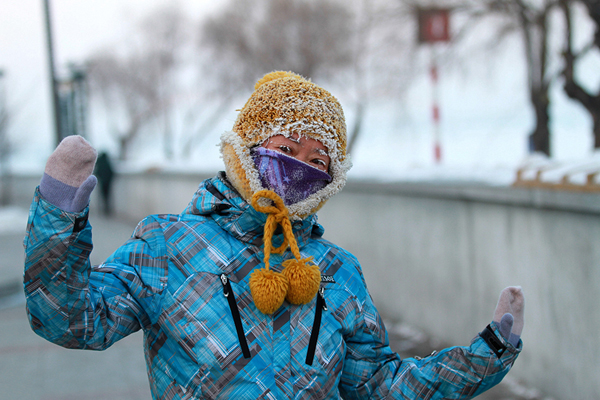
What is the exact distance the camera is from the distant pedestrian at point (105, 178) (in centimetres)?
1608

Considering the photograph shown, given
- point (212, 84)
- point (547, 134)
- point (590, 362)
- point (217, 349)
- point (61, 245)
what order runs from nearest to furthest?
point (61, 245), point (217, 349), point (590, 362), point (547, 134), point (212, 84)

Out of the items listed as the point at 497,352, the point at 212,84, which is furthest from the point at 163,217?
the point at 212,84

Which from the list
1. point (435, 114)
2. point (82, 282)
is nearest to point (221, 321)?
point (82, 282)

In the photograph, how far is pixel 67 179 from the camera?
1295mm

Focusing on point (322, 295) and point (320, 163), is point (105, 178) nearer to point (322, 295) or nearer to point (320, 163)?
point (320, 163)

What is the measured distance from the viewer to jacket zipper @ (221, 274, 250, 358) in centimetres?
152

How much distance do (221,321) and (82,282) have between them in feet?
1.19

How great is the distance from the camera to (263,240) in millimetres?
1636

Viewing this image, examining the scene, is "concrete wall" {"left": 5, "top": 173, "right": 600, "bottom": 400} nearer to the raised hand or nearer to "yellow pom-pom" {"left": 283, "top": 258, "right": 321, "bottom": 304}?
the raised hand

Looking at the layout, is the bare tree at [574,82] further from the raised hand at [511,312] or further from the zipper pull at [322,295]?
the zipper pull at [322,295]

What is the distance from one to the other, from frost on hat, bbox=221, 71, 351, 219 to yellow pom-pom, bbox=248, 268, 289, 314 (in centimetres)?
22

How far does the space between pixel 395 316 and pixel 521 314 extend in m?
4.03

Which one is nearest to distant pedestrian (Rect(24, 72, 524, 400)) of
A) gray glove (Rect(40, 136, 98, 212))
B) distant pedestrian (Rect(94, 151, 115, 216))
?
gray glove (Rect(40, 136, 98, 212))

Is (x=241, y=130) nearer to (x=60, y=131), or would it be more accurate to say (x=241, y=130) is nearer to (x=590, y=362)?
(x=590, y=362)
